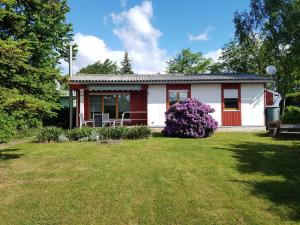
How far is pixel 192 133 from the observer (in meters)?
15.8

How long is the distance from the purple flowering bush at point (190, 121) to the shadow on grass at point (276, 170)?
322cm

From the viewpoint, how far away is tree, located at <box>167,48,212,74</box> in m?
59.3

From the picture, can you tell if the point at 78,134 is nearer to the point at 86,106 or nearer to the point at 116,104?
the point at 86,106

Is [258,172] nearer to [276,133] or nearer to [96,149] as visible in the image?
[96,149]

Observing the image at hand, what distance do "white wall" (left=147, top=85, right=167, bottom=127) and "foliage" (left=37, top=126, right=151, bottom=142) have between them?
19.3 feet

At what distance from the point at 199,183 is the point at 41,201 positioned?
333 cm

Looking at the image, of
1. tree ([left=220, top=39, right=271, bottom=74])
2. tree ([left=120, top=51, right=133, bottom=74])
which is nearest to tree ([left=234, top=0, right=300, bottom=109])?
tree ([left=220, top=39, right=271, bottom=74])

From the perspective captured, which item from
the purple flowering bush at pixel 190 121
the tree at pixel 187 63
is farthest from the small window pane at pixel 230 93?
the tree at pixel 187 63

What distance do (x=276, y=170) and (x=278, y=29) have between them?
2117 centimetres

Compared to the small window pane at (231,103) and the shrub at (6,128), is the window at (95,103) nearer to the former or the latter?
the shrub at (6,128)

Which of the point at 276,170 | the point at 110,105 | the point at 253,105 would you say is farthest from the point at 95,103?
the point at 276,170

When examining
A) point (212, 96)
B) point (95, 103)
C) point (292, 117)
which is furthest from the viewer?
point (95, 103)

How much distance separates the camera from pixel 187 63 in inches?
2454

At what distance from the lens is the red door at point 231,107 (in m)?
21.3
